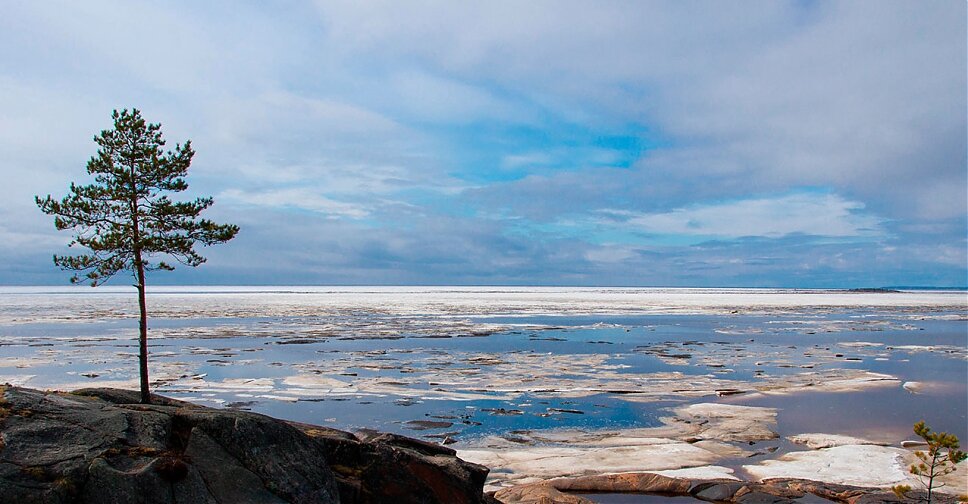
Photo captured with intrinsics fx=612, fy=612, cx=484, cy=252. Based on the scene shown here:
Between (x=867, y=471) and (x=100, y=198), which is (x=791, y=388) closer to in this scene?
(x=867, y=471)

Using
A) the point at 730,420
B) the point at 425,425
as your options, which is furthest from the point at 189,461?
the point at 730,420

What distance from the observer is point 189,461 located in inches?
321

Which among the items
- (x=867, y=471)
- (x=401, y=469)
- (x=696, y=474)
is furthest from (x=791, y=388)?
(x=401, y=469)

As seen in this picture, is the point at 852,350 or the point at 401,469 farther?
the point at 852,350

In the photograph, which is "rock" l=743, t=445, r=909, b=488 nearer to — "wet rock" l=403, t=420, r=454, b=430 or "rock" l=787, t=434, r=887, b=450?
"rock" l=787, t=434, r=887, b=450

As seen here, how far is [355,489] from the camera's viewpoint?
381 inches

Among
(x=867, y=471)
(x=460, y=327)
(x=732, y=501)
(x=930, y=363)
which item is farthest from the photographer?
(x=460, y=327)

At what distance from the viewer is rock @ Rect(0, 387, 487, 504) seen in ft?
23.6

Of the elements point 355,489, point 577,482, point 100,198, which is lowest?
point 577,482

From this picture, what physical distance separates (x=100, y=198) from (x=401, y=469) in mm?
11386

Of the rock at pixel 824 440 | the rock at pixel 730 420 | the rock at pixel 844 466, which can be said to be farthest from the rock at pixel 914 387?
the rock at pixel 844 466

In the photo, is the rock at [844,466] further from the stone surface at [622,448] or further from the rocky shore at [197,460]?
the rocky shore at [197,460]

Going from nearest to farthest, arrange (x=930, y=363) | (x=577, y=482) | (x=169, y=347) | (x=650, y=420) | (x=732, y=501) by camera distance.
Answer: (x=732, y=501) < (x=577, y=482) < (x=650, y=420) < (x=930, y=363) < (x=169, y=347)

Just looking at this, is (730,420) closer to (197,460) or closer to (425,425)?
(425,425)
